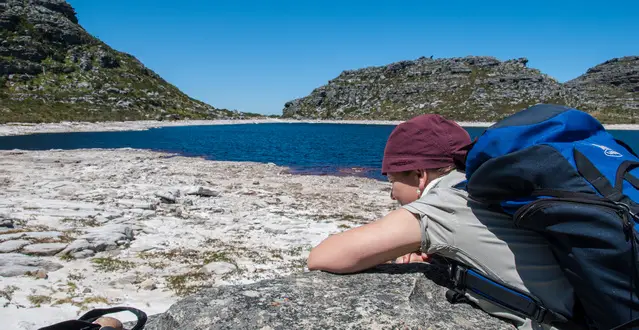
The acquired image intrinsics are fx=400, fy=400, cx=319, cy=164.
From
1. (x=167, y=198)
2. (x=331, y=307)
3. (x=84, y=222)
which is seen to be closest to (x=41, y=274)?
(x=84, y=222)

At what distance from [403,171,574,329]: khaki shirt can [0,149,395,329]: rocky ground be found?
5.09 m

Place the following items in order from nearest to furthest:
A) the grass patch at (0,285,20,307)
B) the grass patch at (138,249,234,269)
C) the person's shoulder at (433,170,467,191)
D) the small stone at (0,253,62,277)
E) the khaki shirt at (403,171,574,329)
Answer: the khaki shirt at (403,171,574,329), the person's shoulder at (433,170,467,191), the grass patch at (0,285,20,307), the small stone at (0,253,62,277), the grass patch at (138,249,234,269)

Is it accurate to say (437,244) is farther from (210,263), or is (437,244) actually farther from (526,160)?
(210,263)

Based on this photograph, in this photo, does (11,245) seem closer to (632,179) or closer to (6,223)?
(6,223)

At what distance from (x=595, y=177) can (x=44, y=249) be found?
920 cm

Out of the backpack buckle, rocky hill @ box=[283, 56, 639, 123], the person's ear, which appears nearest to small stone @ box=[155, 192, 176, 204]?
the person's ear

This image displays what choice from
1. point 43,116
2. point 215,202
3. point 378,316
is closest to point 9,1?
point 43,116

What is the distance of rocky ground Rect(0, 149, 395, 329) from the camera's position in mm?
6387

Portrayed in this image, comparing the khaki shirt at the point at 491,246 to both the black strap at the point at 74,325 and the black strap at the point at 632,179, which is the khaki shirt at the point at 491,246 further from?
the black strap at the point at 74,325

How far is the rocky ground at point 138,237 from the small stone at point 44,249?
17 millimetres

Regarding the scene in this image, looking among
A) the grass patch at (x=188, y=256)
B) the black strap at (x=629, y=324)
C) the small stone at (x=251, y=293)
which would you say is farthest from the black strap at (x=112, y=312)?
the grass patch at (x=188, y=256)

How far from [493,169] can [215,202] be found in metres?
13.7

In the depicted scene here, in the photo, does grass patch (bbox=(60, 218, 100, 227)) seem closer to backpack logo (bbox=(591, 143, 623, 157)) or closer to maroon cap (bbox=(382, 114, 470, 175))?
maroon cap (bbox=(382, 114, 470, 175))

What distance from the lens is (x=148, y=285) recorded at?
22.4 feet
